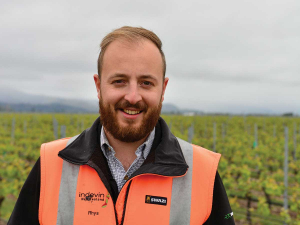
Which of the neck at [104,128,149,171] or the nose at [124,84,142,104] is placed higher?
the nose at [124,84,142,104]

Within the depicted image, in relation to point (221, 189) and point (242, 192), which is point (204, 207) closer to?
point (221, 189)

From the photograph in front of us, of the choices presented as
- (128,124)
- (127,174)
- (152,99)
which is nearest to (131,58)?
(152,99)

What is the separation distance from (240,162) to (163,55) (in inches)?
332

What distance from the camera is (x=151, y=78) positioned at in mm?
1540

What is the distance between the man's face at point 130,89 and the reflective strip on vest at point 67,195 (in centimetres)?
35

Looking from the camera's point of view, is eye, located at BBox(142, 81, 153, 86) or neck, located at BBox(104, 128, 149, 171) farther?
neck, located at BBox(104, 128, 149, 171)

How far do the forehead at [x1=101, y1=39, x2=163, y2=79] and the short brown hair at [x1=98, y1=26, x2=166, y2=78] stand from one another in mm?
29

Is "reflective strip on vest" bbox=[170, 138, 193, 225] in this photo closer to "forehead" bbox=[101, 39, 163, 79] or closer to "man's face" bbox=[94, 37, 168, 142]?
"man's face" bbox=[94, 37, 168, 142]

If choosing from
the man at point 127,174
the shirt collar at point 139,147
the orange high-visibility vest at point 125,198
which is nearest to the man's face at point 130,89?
the man at point 127,174

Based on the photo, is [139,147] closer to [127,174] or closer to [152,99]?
[127,174]

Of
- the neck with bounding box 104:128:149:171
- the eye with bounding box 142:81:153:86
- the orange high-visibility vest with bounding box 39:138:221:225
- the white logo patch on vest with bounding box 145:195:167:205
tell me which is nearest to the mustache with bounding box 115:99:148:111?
the eye with bounding box 142:81:153:86

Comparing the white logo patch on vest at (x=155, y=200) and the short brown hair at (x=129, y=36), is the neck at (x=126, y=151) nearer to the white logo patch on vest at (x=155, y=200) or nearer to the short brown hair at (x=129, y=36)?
the white logo patch on vest at (x=155, y=200)

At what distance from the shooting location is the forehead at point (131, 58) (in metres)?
1.51

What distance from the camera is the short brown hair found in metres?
1.56
